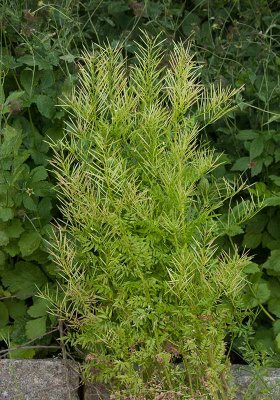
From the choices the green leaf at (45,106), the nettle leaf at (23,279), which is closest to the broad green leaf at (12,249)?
the nettle leaf at (23,279)

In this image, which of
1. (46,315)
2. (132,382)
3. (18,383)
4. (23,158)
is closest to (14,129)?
(23,158)

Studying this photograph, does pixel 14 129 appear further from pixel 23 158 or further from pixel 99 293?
pixel 99 293

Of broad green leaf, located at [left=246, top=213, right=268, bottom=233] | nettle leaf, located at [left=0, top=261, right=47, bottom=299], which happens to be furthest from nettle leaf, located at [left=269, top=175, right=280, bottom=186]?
nettle leaf, located at [left=0, top=261, right=47, bottom=299]

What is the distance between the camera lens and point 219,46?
15.5ft

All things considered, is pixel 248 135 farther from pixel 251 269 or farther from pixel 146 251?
pixel 146 251

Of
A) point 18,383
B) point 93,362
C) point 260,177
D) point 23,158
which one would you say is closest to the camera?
point 93,362

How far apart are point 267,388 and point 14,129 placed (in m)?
1.52

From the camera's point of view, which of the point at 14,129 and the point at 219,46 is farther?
the point at 219,46

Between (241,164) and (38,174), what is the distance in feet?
2.83

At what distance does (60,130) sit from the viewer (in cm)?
451

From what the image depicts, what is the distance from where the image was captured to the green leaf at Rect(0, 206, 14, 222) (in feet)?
13.7

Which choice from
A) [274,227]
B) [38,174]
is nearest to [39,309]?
[38,174]

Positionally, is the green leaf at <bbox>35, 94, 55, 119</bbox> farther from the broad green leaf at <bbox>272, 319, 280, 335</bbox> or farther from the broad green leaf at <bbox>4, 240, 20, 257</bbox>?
the broad green leaf at <bbox>272, 319, 280, 335</bbox>

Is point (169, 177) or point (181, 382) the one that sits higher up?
point (169, 177)
